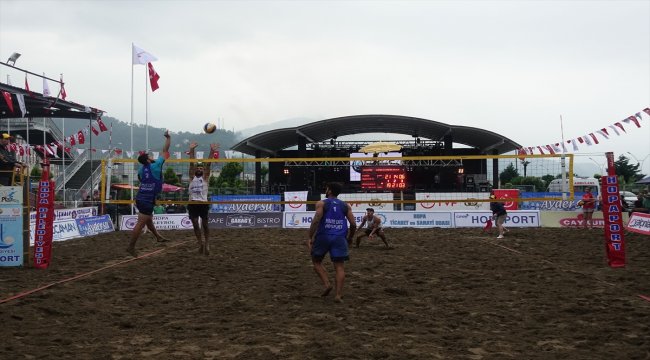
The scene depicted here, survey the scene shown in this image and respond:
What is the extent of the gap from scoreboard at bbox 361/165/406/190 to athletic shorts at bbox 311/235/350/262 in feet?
67.1

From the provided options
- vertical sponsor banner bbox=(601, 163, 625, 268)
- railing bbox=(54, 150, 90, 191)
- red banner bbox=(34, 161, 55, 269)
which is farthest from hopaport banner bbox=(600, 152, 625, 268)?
railing bbox=(54, 150, 90, 191)

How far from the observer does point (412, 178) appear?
37.6 m

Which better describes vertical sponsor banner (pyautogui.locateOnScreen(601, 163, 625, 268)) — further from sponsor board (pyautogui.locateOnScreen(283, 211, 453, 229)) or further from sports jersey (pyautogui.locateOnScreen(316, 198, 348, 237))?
sponsor board (pyautogui.locateOnScreen(283, 211, 453, 229))

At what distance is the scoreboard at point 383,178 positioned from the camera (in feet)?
88.9

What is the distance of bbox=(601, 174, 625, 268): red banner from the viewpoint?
9703 millimetres

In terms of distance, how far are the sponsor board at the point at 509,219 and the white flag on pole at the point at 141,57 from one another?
16098mm

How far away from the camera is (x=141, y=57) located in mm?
25500

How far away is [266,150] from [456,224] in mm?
23459

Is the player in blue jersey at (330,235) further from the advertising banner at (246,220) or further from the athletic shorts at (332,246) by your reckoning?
the advertising banner at (246,220)

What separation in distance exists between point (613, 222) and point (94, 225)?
17.0 m

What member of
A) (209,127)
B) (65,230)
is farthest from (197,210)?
(65,230)

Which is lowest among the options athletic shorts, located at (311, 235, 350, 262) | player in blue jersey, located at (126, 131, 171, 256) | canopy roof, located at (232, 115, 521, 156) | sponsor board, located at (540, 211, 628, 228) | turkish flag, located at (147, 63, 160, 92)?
sponsor board, located at (540, 211, 628, 228)

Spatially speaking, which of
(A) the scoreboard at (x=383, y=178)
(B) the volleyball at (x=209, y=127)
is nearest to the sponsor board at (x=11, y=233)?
(B) the volleyball at (x=209, y=127)

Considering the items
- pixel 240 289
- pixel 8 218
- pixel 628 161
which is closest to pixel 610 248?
pixel 240 289
